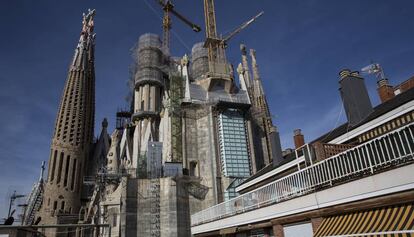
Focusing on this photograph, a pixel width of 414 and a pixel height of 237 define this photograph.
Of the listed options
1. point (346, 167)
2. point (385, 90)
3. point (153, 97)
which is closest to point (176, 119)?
point (153, 97)

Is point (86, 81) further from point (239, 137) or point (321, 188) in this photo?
point (321, 188)

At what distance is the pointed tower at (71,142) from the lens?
5409cm

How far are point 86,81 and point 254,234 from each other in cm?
6113

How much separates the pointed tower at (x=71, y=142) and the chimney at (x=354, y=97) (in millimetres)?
50750

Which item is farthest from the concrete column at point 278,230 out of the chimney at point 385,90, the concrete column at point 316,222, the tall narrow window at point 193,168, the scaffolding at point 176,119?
the scaffolding at point 176,119

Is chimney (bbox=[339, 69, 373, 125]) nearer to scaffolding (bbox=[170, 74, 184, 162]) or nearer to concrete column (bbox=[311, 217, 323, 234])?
concrete column (bbox=[311, 217, 323, 234])

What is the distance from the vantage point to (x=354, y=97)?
16.9 m

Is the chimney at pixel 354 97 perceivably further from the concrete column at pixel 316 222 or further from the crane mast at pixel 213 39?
the crane mast at pixel 213 39

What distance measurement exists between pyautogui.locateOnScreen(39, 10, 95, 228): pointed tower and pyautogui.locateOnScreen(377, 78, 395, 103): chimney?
51.5m

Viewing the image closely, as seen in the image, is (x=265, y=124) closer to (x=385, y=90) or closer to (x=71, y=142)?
(x=385, y=90)

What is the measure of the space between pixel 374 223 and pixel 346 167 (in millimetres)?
2138

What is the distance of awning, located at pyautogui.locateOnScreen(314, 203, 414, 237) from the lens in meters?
7.73

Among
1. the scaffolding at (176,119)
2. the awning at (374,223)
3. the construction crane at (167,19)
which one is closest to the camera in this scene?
the awning at (374,223)

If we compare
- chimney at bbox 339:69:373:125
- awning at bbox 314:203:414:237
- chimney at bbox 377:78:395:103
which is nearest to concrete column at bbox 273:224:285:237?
awning at bbox 314:203:414:237
